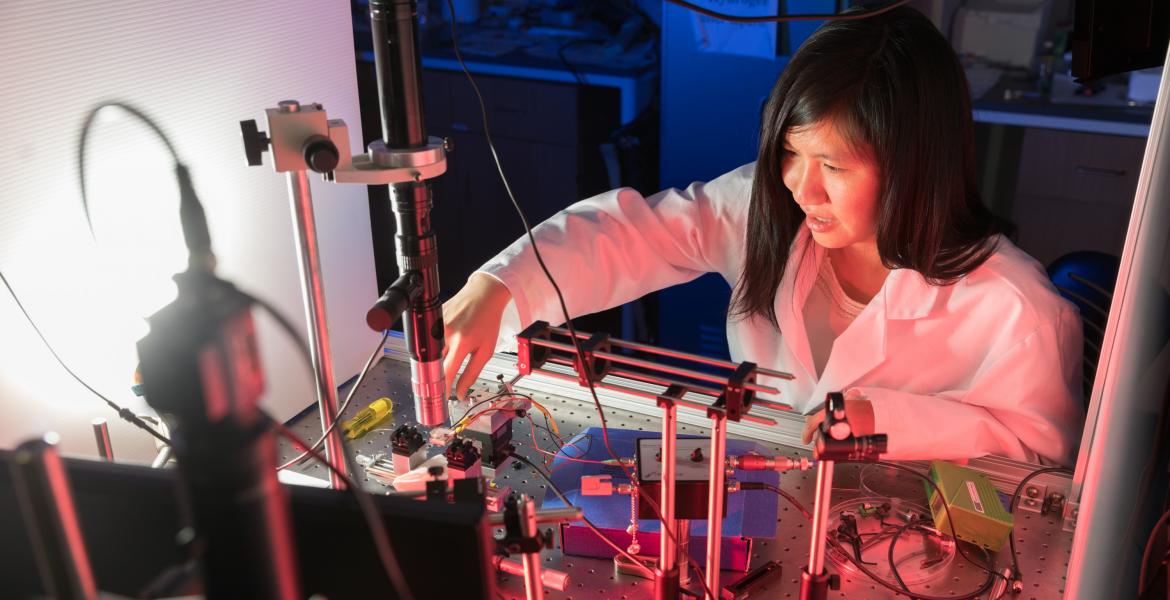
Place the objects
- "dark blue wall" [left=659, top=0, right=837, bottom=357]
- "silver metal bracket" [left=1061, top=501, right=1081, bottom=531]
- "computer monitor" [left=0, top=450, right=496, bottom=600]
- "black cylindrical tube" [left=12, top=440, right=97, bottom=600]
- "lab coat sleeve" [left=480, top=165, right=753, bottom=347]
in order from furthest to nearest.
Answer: "dark blue wall" [left=659, top=0, right=837, bottom=357], "lab coat sleeve" [left=480, top=165, right=753, bottom=347], "silver metal bracket" [left=1061, top=501, right=1081, bottom=531], "computer monitor" [left=0, top=450, right=496, bottom=600], "black cylindrical tube" [left=12, top=440, right=97, bottom=600]

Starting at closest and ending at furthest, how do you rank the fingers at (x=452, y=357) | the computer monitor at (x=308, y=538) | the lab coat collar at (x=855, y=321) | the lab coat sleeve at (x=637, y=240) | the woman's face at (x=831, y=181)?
the computer monitor at (x=308, y=538)
the fingers at (x=452, y=357)
the woman's face at (x=831, y=181)
the lab coat collar at (x=855, y=321)
the lab coat sleeve at (x=637, y=240)

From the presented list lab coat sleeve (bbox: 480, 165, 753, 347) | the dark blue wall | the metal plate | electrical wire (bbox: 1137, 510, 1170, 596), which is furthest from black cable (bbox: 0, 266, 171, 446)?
the dark blue wall

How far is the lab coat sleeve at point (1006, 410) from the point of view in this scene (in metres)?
1.06

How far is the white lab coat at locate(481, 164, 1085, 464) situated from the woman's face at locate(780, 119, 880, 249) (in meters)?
0.11

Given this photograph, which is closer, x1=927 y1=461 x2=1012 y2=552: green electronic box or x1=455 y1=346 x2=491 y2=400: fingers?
x1=927 y1=461 x2=1012 y2=552: green electronic box

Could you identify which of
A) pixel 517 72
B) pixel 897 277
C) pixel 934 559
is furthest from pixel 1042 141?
pixel 934 559

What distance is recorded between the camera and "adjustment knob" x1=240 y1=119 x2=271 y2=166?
0.74 metres

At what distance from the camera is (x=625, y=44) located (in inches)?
125

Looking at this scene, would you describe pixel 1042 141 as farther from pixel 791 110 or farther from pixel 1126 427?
pixel 1126 427

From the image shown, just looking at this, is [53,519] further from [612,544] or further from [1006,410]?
[1006,410]

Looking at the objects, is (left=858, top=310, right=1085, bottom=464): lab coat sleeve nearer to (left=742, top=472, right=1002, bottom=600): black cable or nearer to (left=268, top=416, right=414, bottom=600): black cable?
(left=742, top=472, right=1002, bottom=600): black cable

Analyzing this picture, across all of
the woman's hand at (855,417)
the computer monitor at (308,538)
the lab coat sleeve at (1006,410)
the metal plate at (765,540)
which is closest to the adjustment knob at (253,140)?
the computer monitor at (308,538)

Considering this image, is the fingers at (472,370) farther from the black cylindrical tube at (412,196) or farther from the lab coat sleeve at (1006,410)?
the lab coat sleeve at (1006,410)

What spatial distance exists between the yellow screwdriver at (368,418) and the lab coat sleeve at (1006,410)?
1.90 feet
